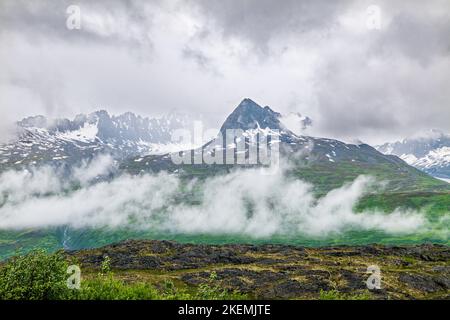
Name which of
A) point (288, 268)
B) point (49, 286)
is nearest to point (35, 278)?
point (49, 286)

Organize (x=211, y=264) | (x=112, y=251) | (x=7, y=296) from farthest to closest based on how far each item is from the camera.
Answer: (x=112, y=251) < (x=211, y=264) < (x=7, y=296)

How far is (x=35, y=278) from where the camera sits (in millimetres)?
54656

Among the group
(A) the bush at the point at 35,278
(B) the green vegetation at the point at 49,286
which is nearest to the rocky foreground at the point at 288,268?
(B) the green vegetation at the point at 49,286

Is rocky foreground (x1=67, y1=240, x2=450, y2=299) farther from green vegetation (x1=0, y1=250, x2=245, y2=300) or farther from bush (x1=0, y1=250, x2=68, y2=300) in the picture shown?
bush (x1=0, y1=250, x2=68, y2=300)

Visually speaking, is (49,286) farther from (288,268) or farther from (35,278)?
(288,268)

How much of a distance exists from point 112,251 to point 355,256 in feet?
357

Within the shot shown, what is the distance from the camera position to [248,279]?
130125mm

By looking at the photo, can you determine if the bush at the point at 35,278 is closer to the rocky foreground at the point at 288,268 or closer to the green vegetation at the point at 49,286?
the green vegetation at the point at 49,286

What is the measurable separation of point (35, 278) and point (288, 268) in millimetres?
103512

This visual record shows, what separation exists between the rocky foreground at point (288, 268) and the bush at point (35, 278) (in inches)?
2570
